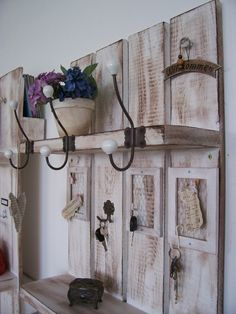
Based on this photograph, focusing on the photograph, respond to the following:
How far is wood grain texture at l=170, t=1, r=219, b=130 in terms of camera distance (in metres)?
0.76

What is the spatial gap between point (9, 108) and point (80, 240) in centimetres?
70

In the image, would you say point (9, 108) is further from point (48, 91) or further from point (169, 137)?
point (169, 137)

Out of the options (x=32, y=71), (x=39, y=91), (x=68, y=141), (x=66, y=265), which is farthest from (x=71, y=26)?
(x=66, y=265)

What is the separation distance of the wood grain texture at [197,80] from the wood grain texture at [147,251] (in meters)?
0.14

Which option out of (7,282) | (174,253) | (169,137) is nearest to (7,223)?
(7,282)

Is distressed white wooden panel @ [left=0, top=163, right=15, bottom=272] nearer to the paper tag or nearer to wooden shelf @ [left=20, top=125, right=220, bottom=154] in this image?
wooden shelf @ [left=20, top=125, right=220, bottom=154]

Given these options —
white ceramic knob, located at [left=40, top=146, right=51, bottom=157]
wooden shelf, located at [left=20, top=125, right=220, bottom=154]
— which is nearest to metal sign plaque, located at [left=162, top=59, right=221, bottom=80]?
wooden shelf, located at [left=20, top=125, right=220, bottom=154]

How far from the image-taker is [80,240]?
115 cm

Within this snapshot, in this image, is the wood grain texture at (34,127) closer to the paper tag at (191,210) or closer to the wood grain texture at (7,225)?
the wood grain texture at (7,225)

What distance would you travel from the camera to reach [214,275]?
2.44 ft

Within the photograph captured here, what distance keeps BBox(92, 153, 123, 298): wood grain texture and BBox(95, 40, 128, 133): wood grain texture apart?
4.3 inches

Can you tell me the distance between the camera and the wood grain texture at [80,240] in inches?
43.9

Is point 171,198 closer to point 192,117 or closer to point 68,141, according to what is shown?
point 192,117

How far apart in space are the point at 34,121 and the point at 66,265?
24.4 inches
